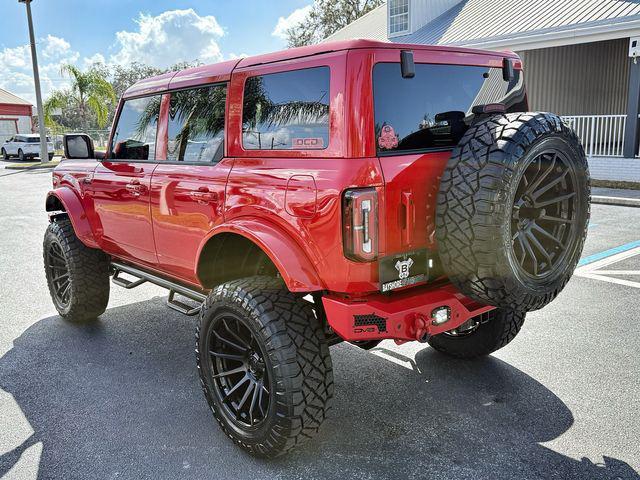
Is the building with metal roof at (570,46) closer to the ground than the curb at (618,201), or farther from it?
farther from it

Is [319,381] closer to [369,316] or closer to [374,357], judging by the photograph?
[369,316]

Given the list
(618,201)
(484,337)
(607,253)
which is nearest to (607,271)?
(607,253)

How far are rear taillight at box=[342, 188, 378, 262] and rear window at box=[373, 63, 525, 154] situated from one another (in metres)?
0.30

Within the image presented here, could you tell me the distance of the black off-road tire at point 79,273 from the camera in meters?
4.92

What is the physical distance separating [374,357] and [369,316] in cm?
169

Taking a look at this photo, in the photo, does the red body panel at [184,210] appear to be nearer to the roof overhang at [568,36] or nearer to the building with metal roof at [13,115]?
the roof overhang at [568,36]

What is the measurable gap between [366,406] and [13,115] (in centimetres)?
5157

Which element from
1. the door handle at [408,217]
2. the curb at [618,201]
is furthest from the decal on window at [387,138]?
the curb at [618,201]

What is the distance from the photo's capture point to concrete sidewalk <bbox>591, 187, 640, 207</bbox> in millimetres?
11016

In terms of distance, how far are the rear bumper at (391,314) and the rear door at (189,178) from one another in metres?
1.02

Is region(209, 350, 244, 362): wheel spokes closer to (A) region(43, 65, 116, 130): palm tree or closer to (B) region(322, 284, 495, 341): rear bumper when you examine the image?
(B) region(322, 284, 495, 341): rear bumper

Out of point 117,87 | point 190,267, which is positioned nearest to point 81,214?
point 190,267

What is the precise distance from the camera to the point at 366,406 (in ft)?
11.6

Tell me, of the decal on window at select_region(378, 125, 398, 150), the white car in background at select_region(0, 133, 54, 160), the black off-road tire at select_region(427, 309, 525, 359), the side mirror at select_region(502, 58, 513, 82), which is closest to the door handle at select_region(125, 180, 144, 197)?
the decal on window at select_region(378, 125, 398, 150)
